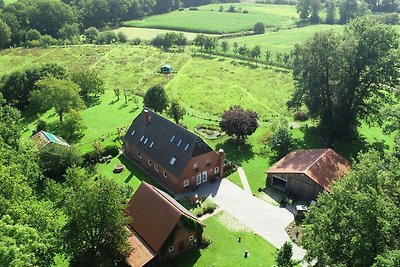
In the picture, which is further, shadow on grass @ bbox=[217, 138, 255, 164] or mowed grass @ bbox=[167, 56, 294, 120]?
mowed grass @ bbox=[167, 56, 294, 120]

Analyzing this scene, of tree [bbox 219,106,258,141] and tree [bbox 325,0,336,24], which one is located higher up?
tree [bbox 325,0,336,24]

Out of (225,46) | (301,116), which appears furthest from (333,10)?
(301,116)

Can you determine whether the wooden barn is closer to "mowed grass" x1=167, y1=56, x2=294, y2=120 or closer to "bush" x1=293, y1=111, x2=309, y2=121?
"bush" x1=293, y1=111, x2=309, y2=121

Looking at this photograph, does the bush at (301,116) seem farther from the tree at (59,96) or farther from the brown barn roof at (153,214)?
the brown barn roof at (153,214)

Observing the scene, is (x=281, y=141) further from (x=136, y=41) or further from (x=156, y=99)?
(x=136, y=41)

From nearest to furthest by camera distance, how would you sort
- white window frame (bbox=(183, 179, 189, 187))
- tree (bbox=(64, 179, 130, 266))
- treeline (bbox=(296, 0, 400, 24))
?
tree (bbox=(64, 179, 130, 266)) < white window frame (bbox=(183, 179, 189, 187)) < treeline (bbox=(296, 0, 400, 24))

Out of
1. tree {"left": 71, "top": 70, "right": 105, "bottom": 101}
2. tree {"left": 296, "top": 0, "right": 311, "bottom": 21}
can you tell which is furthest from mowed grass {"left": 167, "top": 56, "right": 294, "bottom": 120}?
tree {"left": 296, "top": 0, "right": 311, "bottom": 21}

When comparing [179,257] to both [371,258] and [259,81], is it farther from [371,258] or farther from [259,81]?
[259,81]

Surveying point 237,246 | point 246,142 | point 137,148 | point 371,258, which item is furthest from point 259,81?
point 371,258

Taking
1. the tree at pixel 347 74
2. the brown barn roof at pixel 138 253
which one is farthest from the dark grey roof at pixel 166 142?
the tree at pixel 347 74
